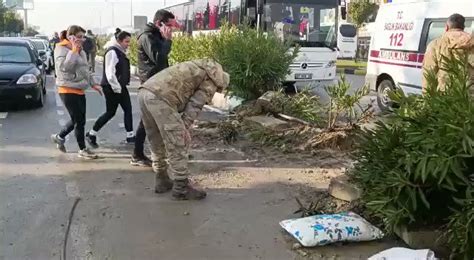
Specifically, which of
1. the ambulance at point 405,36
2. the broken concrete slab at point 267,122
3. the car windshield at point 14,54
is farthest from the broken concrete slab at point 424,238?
the car windshield at point 14,54

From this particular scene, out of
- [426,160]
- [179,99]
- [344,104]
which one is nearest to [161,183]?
[179,99]

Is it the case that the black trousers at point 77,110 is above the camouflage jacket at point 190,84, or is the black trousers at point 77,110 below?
below

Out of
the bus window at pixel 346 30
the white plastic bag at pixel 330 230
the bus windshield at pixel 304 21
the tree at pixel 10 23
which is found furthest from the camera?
the tree at pixel 10 23

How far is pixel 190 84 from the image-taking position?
5328 millimetres

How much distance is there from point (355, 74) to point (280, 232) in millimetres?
21258

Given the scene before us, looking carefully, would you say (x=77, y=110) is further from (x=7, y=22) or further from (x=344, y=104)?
(x=7, y=22)

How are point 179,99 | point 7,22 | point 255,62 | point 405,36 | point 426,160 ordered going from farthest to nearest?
1. point 7,22
2. point 405,36
3. point 255,62
4. point 179,99
5. point 426,160

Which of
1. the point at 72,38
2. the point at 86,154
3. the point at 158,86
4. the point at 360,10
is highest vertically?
the point at 360,10

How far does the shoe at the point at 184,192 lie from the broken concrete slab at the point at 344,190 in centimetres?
131

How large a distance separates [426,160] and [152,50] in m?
4.11

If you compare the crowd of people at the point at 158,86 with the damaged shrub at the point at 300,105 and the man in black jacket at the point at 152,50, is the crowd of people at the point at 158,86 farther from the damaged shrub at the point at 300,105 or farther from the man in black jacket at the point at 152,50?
the damaged shrub at the point at 300,105

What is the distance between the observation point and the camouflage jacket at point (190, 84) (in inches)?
209

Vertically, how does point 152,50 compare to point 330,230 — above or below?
above

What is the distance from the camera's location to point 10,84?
1119 centimetres
